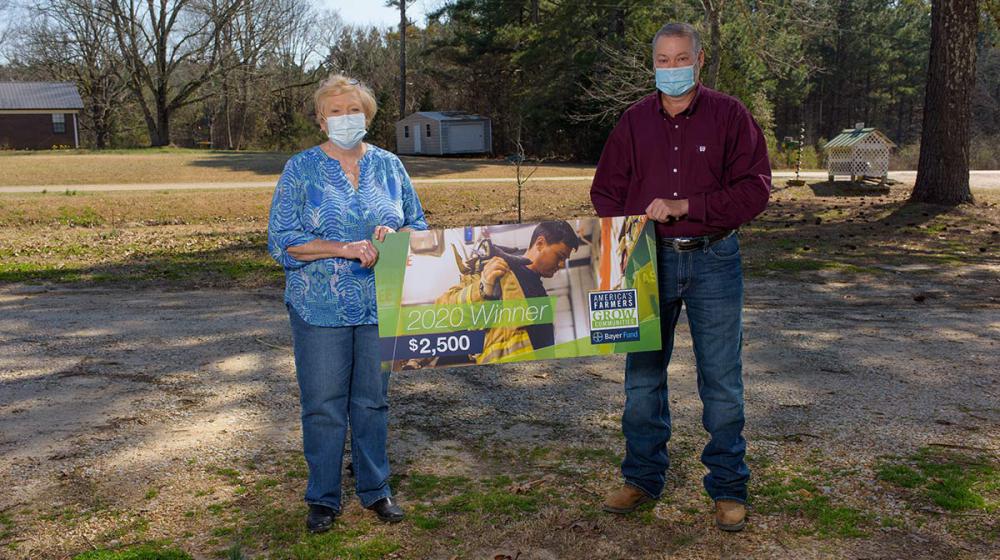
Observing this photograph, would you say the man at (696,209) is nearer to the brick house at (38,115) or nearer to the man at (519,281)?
the man at (519,281)

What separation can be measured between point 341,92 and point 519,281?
44.4 inches

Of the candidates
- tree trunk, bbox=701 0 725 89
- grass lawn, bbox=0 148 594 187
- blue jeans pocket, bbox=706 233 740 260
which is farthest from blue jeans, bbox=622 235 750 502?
grass lawn, bbox=0 148 594 187

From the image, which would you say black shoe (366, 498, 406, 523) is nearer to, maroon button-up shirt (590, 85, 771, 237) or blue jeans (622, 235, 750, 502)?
blue jeans (622, 235, 750, 502)

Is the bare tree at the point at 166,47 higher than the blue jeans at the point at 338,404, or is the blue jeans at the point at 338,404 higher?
the bare tree at the point at 166,47

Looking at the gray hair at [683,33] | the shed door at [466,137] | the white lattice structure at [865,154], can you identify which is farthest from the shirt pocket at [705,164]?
the shed door at [466,137]

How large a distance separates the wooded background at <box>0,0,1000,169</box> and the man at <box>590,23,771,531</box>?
1602 cm

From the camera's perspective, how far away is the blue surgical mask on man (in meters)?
3.75

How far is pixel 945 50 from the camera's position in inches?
649

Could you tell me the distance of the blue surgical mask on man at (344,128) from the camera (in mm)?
3748

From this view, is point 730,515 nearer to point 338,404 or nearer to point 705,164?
point 705,164

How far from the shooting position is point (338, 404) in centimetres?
386

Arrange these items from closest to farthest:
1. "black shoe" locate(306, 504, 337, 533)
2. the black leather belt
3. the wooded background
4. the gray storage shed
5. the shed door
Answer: the black leather belt < "black shoe" locate(306, 504, 337, 533) < the wooded background < the gray storage shed < the shed door

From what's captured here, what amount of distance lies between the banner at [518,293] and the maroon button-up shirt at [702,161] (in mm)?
197

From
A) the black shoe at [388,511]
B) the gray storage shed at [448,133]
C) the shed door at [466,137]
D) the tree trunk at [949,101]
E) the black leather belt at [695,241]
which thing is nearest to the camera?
the black leather belt at [695,241]
